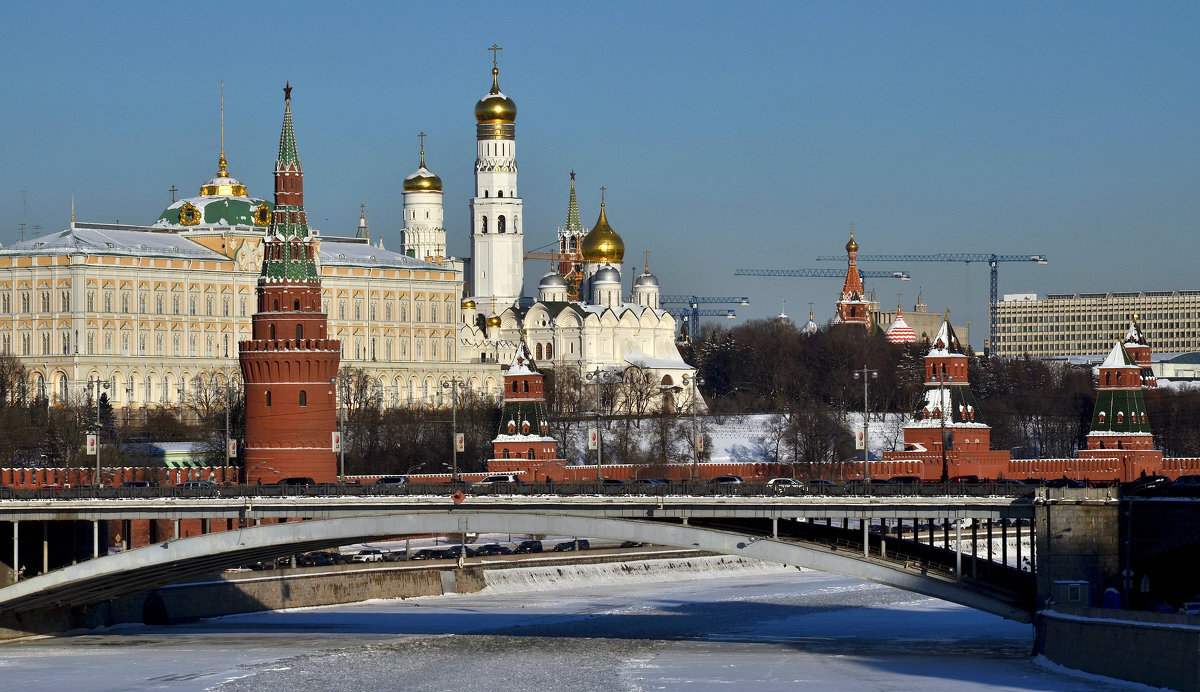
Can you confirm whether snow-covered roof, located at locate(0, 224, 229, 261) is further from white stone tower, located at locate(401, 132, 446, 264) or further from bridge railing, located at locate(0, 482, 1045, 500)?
bridge railing, located at locate(0, 482, 1045, 500)

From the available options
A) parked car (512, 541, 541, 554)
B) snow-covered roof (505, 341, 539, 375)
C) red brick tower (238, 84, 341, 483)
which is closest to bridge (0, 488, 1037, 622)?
parked car (512, 541, 541, 554)

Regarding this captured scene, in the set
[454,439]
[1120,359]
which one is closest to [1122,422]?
[1120,359]

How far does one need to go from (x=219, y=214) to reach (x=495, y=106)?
84.7ft

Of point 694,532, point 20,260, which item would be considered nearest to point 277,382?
point 694,532

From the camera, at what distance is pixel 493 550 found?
90438 mm

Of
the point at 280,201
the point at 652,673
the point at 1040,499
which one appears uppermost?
the point at 280,201

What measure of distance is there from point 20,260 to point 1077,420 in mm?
58881

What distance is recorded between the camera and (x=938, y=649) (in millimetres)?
65125

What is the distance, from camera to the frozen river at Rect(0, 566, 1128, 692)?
59750 millimetres

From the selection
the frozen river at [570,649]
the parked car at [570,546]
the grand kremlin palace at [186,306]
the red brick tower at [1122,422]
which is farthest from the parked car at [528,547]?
the grand kremlin palace at [186,306]

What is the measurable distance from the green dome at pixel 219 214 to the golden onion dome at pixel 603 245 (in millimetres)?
36577

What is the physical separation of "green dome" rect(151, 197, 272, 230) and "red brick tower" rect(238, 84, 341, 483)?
2118 inches

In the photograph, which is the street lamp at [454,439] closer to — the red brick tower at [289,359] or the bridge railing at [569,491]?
the red brick tower at [289,359]

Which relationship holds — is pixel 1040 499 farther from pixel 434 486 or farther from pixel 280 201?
pixel 280 201
